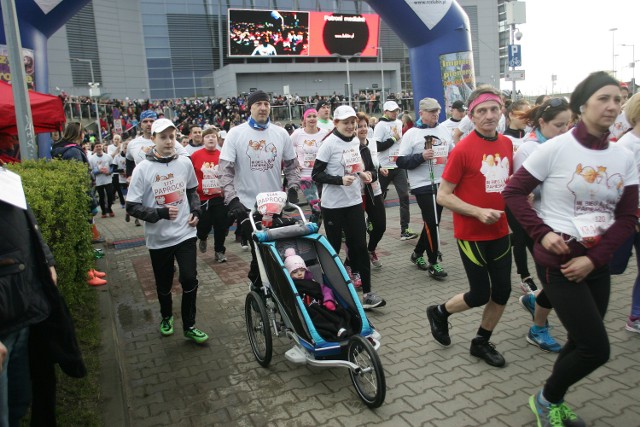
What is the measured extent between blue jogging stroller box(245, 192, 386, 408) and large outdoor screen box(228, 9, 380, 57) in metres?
43.5

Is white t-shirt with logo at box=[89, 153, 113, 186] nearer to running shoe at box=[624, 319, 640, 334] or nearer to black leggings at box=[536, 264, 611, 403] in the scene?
running shoe at box=[624, 319, 640, 334]

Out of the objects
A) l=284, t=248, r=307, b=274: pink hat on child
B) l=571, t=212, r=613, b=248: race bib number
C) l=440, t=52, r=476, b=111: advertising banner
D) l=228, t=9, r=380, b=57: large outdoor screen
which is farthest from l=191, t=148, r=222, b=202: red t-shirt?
l=228, t=9, r=380, b=57: large outdoor screen

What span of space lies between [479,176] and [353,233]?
192 centimetres

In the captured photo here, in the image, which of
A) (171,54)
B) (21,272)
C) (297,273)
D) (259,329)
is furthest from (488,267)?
(171,54)

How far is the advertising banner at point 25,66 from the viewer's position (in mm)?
9656

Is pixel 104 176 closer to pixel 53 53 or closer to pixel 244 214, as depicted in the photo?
pixel 244 214

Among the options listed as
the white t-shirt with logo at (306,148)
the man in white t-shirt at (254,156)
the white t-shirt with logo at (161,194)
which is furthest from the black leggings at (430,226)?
the white t-shirt with logo at (161,194)

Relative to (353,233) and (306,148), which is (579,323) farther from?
(306,148)

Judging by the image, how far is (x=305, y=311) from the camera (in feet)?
11.9

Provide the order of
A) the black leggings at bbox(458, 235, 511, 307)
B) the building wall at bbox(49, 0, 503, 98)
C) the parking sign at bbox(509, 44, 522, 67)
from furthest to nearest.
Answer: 1. the building wall at bbox(49, 0, 503, 98)
2. the parking sign at bbox(509, 44, 522, 67)
3. the black leggings at bbox(458, 235, 511, 307)

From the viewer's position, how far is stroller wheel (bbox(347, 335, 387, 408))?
3293 mm

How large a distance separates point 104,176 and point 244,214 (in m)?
9.13

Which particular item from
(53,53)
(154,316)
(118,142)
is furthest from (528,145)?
(53,53)

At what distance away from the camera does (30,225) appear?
249 cm
